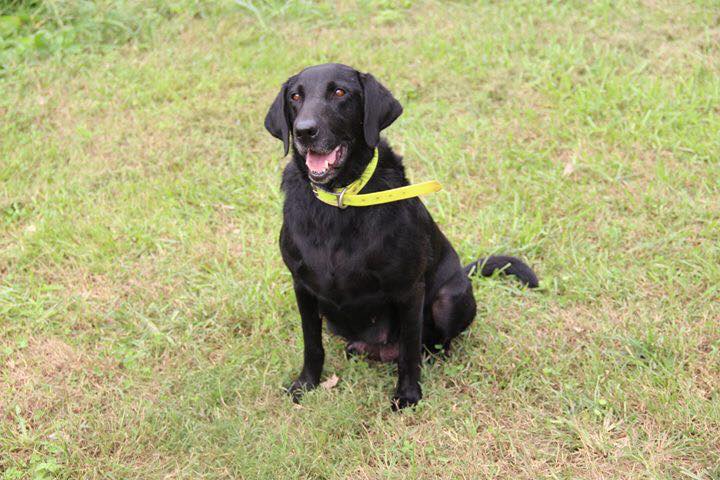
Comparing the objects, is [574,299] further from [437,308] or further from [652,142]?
[652,142]

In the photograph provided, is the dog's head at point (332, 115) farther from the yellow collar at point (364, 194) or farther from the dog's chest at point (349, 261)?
the dog's chest at point (349, 261)

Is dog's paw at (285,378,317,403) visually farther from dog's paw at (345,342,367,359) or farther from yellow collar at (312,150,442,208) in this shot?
yellow collar at (312,150,442,208)

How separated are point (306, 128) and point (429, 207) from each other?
2.00m

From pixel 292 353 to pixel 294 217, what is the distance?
854 millimetres

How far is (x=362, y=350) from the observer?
358cm

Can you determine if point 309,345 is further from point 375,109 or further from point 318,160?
point 375,109

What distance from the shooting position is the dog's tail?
3.99m

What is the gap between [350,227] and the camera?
3.00m

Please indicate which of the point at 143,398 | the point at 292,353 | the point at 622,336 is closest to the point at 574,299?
the point at 622,336

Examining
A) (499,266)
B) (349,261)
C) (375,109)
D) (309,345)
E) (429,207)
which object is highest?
(375,109)

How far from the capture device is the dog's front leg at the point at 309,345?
10.7ft

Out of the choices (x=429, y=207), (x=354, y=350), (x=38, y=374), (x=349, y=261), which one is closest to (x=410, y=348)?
(x=354, y=350)

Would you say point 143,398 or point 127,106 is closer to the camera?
point 143,398

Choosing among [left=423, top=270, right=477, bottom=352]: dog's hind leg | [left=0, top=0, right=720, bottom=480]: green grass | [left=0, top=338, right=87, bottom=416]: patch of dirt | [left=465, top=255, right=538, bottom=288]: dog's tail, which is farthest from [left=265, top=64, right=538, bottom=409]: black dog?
[left=0, top=338, right=87, bottom=416]: patch of dirt
